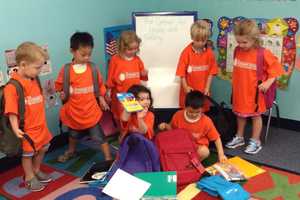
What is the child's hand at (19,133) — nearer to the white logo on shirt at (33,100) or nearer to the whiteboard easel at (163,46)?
the white logo on shirt at (33,100)

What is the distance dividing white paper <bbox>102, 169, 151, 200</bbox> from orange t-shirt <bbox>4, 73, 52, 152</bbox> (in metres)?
0.49

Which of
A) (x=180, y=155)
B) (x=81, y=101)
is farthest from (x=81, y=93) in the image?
(x=180, y=155)

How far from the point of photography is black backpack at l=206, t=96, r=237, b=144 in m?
2.86

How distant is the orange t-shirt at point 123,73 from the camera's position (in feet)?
9.17

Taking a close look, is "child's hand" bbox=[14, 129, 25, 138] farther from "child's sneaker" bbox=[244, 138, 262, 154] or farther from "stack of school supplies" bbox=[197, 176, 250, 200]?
"child's sneaker" bbox=[244, 138, 262, 154]

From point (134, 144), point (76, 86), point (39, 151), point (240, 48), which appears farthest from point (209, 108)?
point (39, 151)

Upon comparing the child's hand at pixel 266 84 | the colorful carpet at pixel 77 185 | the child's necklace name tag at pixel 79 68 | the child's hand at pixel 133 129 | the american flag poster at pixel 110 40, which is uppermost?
the american flag poster at pixel 110 40

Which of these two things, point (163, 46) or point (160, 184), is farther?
point (163, 46)

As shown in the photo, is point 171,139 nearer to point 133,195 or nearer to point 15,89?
point 133,195

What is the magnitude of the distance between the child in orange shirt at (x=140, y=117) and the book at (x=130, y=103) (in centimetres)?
7

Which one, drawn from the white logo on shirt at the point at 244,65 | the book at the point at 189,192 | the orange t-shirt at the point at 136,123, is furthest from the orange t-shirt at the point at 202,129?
the white logo on shirt at the point at 244,65

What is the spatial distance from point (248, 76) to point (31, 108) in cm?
149

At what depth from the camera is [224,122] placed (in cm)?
286

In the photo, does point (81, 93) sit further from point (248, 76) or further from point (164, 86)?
point (248, 76)
